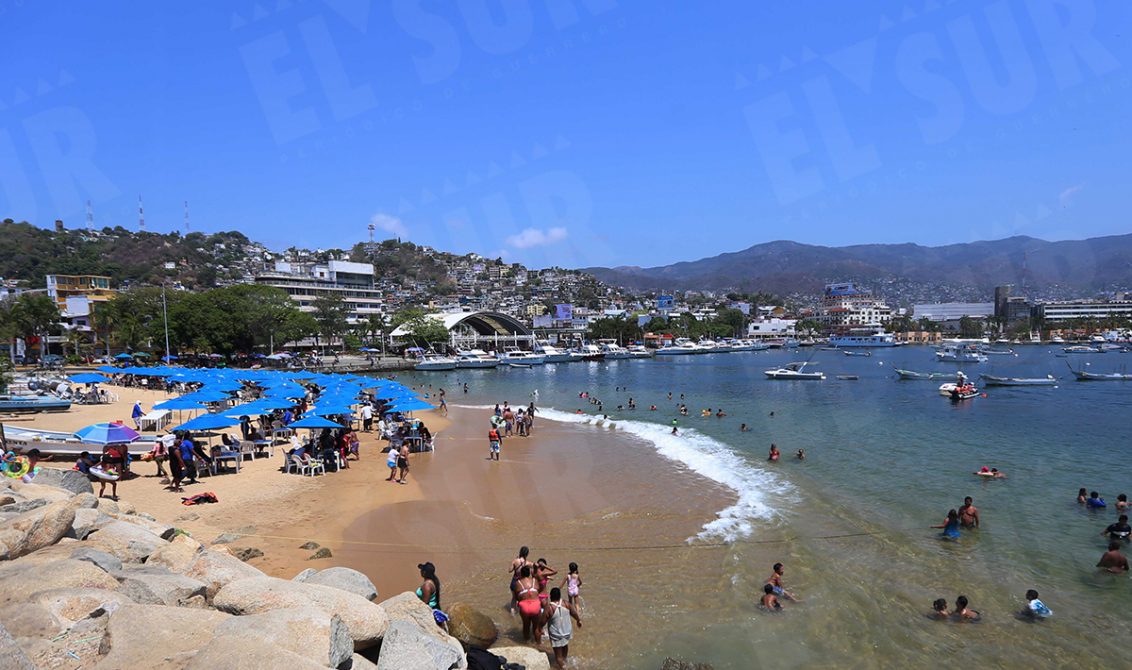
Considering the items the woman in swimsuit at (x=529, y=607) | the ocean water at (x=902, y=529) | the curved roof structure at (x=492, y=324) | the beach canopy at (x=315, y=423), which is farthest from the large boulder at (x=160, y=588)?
the curved roof structure at (x=492, y=324)

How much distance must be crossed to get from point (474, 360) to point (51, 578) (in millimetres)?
80339

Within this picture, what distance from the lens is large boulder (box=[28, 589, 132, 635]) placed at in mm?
5004

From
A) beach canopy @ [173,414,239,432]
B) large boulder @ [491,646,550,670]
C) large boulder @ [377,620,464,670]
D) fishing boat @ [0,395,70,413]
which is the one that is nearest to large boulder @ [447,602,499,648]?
large boulder @ [491,646,550,670]

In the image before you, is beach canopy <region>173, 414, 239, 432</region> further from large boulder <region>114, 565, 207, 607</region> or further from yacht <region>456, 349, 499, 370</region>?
yacht <region>456, 349, 499, 370</region>

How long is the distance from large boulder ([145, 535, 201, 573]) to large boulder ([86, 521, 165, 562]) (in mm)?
179

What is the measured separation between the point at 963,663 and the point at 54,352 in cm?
8989

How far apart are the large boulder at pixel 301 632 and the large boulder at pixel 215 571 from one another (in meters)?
2.07

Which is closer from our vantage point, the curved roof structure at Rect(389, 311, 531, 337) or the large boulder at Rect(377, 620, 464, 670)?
the large boulder at Rect(377, 620, 464, 670)

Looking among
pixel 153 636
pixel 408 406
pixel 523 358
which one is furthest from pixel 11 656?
pixel 523 358

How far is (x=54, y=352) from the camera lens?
228 feet

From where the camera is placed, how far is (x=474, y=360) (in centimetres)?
8562

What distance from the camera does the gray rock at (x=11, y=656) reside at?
3732 millimetres

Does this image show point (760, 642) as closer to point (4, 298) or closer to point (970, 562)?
point (970, 562)

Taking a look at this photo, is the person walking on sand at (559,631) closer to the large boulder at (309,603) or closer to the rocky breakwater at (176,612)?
the rocky breakwater at (176,612)
